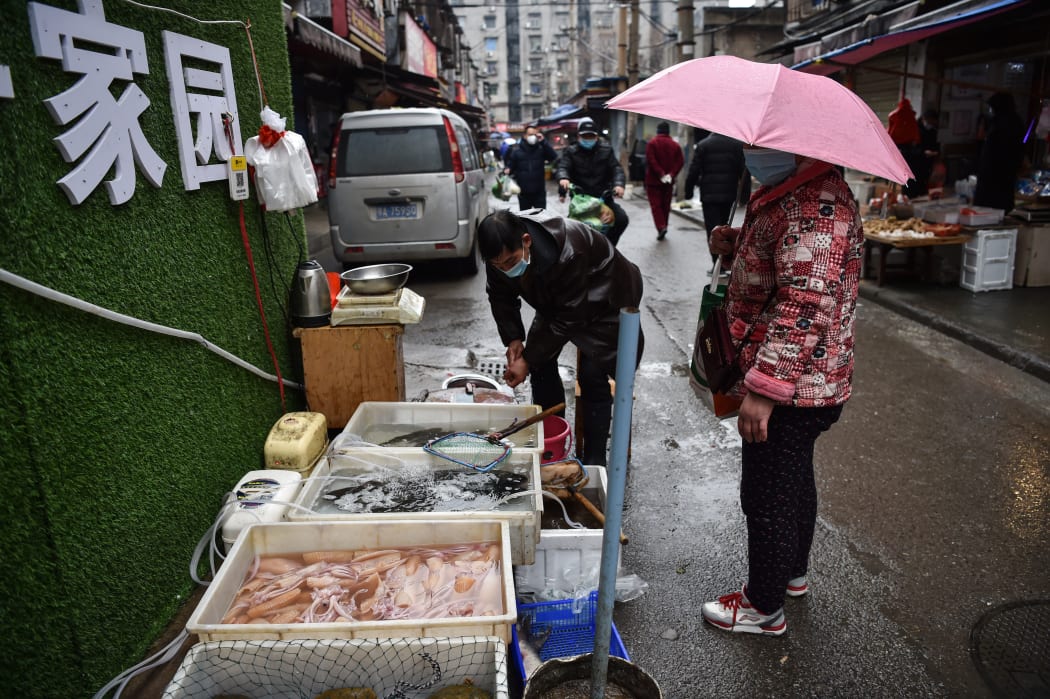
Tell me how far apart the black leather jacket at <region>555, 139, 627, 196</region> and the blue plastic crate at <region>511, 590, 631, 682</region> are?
24.9 ft

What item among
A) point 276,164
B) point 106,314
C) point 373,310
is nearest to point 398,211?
point 373,310

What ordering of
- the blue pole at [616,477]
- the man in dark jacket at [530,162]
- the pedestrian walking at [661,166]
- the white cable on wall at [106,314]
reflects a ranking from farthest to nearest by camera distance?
the man in dark jacket at [530,162] → the pedestrian walking at [661,166] → the white cable on wall at [106,314] → the blue pole at [616,477]

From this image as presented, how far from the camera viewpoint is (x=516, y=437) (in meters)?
3.77

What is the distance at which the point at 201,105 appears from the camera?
3303 mm

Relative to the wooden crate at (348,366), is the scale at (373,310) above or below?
above

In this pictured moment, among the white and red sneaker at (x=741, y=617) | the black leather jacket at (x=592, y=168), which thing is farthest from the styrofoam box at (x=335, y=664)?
the black leather jacket at (x=592, y=168)

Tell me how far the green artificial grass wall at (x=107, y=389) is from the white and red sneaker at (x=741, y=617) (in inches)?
92.9

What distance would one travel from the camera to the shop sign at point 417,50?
2125cm

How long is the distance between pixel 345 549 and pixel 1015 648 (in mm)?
2795

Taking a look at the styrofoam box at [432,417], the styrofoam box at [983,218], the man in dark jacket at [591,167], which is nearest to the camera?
the styrofoam box at [432,417]

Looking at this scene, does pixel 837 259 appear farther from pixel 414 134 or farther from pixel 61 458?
pixel 414 134

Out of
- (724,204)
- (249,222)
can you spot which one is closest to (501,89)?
(724,204)

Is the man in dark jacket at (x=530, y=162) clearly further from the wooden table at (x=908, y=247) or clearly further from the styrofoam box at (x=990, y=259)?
the styrofoam box at (x=990, y=259)

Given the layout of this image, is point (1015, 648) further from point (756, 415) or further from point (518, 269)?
point (518, 269)
